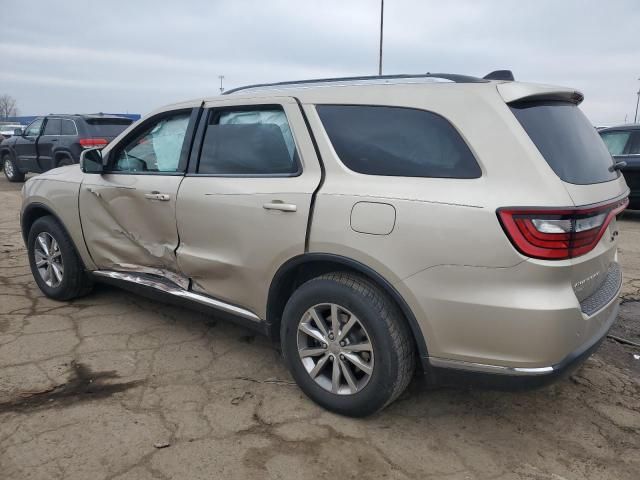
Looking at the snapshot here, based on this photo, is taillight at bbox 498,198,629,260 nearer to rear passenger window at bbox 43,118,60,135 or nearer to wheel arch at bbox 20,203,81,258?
wheel arch at bbox 20,203,81,258

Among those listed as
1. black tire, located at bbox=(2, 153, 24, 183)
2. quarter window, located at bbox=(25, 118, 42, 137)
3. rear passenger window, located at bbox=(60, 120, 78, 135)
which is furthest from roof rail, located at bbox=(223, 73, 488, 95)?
black tire, located at bbox=(2, 153, 24, 183)

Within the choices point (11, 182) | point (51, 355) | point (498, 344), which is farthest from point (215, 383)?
point (11, 182)

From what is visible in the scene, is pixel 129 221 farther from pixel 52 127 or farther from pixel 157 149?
pixel 52 127

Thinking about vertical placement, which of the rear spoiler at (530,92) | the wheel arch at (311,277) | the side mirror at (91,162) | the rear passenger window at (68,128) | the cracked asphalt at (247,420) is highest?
the rear spoiler at (530,92)

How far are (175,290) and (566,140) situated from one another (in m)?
2.46

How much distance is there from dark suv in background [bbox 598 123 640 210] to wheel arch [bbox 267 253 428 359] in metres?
7.69

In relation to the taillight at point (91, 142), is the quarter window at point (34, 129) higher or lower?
higher

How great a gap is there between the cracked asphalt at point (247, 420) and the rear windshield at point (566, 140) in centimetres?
126

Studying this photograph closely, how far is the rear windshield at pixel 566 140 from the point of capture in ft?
7.25

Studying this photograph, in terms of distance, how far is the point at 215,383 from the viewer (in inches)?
119

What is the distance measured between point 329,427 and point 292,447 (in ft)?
0.79

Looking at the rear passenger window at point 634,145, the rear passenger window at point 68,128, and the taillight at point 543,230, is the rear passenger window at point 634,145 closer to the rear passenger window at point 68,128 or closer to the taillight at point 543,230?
the taillight at point 543,230

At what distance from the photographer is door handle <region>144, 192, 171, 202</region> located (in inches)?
128

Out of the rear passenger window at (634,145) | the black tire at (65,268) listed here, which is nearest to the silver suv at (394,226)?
the black tire at (65,268)
